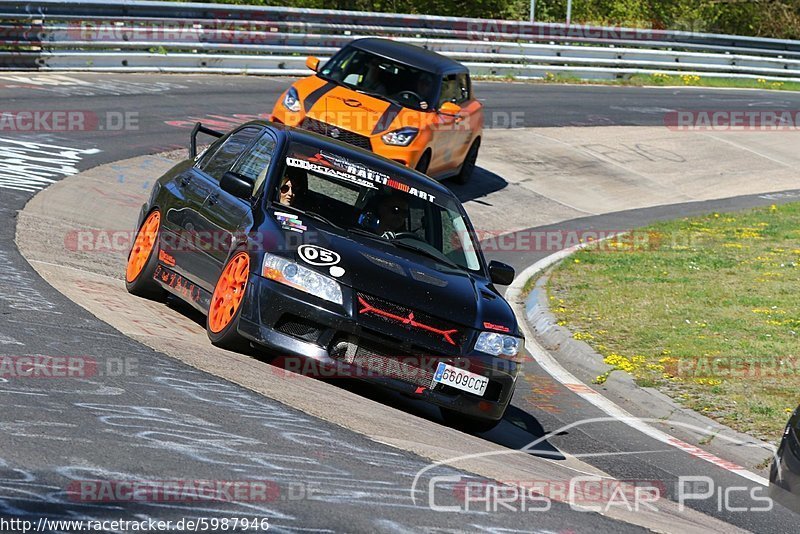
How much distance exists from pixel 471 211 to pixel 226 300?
1035cm

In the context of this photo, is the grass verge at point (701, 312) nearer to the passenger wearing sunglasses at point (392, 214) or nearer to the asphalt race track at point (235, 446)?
the asphalt race track at point (235, 446)

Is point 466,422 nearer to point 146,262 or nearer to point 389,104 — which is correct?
point 146,262

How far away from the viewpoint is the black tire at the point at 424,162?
53.5 feet

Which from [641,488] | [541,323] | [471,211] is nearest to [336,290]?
[641,488]

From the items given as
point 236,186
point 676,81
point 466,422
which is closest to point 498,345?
point 466,422

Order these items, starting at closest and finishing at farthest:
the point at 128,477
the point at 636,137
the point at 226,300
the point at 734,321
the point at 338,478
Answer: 1. the point at 128,477
2. the point at 338,478
3. the point at 226,300
4. the point at 734,321
5. the point at 636,137

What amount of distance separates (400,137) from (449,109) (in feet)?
4.91

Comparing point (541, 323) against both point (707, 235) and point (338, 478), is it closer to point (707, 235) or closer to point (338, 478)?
point (707, 235)

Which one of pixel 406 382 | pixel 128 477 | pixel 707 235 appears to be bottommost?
pixel 707 235

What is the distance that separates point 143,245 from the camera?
9.68 metres

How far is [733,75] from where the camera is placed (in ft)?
118

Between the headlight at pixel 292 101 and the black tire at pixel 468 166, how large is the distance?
3.80m

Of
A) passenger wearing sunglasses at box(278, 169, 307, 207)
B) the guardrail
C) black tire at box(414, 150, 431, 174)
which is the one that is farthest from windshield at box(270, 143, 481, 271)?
the guardrail

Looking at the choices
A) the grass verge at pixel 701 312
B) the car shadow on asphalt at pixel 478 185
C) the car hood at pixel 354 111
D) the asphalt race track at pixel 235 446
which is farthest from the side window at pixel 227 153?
the car shadow on asphalt at pixel 478 185
